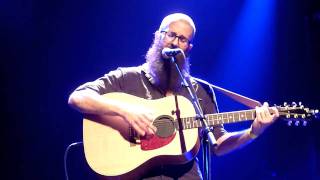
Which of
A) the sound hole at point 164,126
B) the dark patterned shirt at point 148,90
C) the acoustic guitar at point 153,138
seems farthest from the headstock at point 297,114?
the sound hole at point 164,126

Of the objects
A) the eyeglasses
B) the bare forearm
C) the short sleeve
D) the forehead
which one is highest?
the forehead

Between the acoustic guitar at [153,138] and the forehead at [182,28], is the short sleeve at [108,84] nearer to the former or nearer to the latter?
the acoustic guitar at [153,138]

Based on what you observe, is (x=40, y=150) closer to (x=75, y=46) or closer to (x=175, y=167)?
(x=75, y=46)

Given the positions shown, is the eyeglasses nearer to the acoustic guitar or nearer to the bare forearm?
the acoustic guitar

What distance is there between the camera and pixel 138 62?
597 centimetres

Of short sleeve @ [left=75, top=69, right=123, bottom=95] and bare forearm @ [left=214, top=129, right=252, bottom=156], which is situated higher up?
short sleeve @ [left=75, top=69, right=123, bottom=95]

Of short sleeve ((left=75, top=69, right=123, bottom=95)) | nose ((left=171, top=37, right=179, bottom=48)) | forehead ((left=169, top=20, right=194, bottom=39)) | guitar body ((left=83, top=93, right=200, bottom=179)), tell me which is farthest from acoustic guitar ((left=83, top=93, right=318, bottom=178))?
forehead ((left=169, top=20, right=194, bottom=39))

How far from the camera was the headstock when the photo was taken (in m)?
3.45

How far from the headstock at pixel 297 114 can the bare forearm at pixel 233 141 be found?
1.28ft

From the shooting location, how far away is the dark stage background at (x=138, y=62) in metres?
5.47

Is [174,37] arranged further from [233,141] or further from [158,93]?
[233,141]

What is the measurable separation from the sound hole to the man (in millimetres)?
54

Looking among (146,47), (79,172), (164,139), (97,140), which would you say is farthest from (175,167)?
(146,47)

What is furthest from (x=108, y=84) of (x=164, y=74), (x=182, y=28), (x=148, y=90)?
(x=182, y=28)
